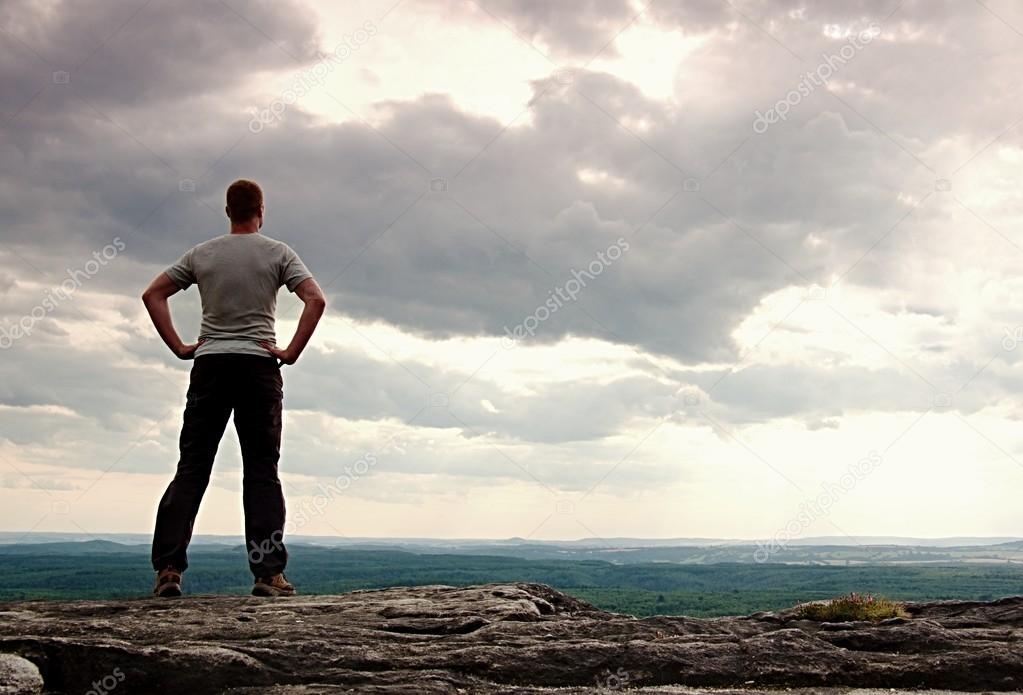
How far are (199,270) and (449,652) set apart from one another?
5.24m

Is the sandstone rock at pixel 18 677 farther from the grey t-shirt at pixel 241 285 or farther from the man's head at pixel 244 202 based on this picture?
the man's head at pixel 244 202

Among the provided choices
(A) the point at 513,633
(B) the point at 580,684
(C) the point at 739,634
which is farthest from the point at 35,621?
(C) the point at 739,634

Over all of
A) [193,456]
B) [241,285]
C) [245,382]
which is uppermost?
[241,285]

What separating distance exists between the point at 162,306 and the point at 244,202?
60.7 inches

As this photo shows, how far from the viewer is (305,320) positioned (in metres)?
10.1

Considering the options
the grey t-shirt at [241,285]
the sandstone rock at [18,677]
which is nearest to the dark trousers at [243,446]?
the grey t-shirt at [241,285]

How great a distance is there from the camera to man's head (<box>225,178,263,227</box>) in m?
10.4

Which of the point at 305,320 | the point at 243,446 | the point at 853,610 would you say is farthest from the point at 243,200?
the point at 853,610

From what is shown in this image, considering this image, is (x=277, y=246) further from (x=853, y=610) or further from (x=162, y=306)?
(x=853, y=610)

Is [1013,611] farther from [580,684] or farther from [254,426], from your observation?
[254,426]

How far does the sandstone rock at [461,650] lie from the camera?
23.1ft

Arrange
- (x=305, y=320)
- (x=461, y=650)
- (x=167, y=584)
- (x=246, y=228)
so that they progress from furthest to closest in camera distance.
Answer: (x=246, y=228)
(x=305, y=320)
(x=167, y=584)
(x=461, y=650)

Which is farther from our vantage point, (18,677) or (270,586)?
(270,586)

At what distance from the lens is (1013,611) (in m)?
10.5
